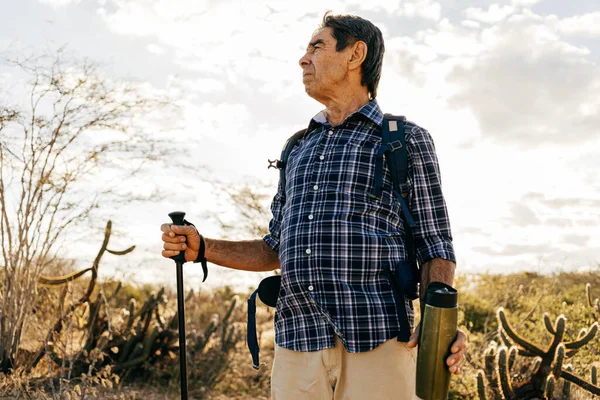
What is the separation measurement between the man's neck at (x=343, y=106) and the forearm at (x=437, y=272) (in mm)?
851

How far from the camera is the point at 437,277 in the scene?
9.60ft

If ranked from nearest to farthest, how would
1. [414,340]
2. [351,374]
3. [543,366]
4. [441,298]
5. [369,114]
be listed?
[441,298]
[414,340]
[351,374]
[369,114]
[543,366]

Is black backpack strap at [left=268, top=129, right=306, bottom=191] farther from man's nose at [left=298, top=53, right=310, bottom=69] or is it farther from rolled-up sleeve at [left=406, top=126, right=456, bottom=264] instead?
rolled-up sleeve at [left=406, top=126, right=456, bottom=264]

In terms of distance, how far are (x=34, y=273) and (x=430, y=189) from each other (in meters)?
5.26

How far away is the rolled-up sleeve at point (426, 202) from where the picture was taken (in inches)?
118

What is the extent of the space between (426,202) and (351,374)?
2.58 feet

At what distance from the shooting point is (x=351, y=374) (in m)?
2.92

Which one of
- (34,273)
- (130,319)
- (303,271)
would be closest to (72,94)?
(34,273)

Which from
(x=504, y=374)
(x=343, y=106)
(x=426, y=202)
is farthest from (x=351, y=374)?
(x=504, y=374)

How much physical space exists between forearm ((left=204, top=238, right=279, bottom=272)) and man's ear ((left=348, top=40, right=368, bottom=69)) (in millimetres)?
972

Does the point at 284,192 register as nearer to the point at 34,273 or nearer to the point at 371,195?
the point at 371,195

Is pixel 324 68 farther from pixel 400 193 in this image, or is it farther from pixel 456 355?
pixel 456 355

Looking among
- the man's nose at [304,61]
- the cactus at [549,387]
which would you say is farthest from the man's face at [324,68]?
the cactus at [549,387]

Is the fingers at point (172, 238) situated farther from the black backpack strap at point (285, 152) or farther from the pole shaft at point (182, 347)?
the black backpack strap at point (285, 152)
